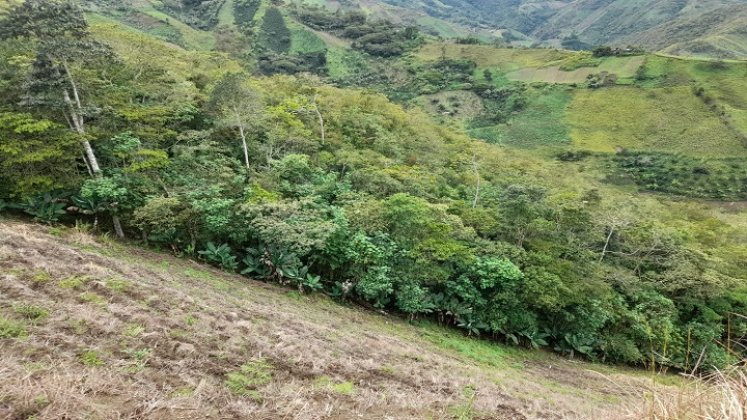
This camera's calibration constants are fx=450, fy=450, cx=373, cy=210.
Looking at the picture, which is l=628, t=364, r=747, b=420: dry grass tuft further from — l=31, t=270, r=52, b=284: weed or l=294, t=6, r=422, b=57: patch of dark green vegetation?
l=294, t=6, r=422, b=57: patch of dark green vegetation

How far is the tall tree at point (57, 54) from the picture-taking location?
54.1 feet

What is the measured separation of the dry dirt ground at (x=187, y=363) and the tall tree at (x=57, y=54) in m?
5.88

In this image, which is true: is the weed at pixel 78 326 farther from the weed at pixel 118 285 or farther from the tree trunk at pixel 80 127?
the tree trunk at pixel 80 127

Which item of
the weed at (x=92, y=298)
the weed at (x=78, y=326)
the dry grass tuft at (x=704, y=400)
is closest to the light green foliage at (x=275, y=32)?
the weed at (x=92, y=298)

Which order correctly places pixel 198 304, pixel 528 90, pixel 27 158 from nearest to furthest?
pixel 198 304 → pixel 27 158 → pixel 528 90

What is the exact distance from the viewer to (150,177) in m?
18.6

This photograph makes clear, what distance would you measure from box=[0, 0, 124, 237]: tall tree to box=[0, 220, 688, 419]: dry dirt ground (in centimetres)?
588

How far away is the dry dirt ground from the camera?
489 centimetres

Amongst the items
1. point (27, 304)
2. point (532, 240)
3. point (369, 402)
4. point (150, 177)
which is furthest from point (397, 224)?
point (27, 304)

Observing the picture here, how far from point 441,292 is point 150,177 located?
525 inches

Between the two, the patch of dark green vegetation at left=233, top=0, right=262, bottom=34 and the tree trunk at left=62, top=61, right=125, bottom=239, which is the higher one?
the patch of dark green vegetation at left=233, top=0, right=262, bottom=34

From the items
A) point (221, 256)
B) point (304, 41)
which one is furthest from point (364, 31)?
point (221, 256)

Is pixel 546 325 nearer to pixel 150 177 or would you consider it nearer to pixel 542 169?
pixel 150 177

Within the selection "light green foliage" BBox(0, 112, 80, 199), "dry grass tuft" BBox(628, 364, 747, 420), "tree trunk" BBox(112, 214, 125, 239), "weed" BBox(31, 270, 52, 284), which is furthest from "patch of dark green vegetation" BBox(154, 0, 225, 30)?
"dry grass tuft" BBox(628, 364, 747, 420)
